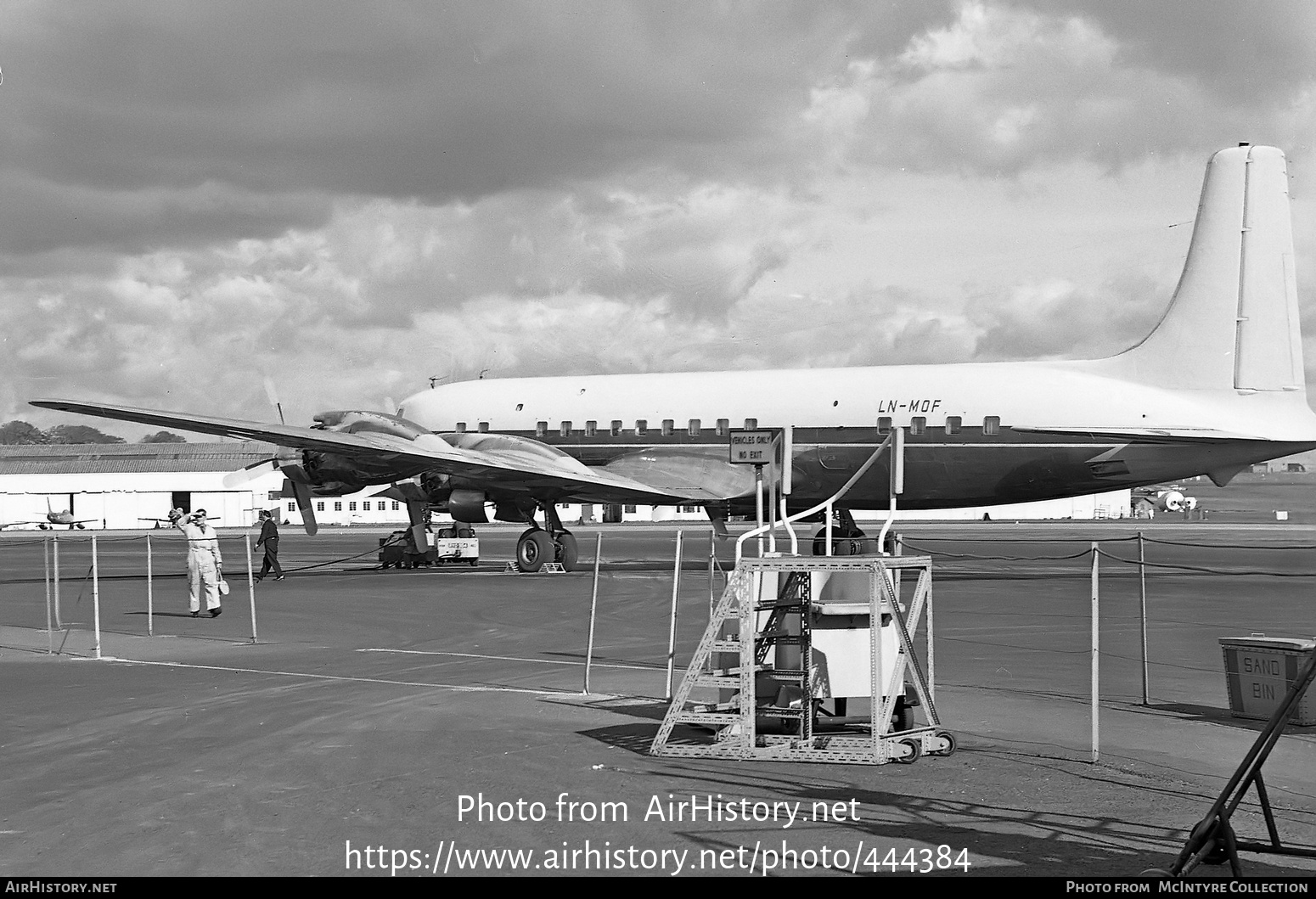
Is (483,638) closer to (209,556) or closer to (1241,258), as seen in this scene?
(209,556)

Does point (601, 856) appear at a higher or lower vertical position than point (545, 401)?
lower

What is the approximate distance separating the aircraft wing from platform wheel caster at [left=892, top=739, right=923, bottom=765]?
65.9 feet

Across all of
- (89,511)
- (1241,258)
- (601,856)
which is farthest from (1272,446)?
(89,511)

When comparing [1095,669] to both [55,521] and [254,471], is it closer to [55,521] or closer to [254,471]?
[254,471]

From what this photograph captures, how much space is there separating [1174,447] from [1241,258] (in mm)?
4379

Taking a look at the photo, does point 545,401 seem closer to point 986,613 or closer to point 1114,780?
point 986,613

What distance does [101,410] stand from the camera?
26.8 m

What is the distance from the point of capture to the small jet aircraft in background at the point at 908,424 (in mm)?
27688

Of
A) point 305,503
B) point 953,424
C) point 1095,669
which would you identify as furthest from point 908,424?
point 1095,669

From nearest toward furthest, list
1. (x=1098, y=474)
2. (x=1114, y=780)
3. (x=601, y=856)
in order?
(x=601, y=856), (x=1114, y=780), (x=1098, y=474)

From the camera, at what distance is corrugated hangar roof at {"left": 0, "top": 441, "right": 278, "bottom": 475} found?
9888 cm

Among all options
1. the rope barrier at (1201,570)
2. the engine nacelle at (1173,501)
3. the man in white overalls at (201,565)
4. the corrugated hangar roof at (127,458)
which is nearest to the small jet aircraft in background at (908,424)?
the rope barrier at (1201,570)

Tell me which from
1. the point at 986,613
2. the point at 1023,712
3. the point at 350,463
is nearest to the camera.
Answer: the point at 1023,712

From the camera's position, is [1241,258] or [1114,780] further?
[1241,258]
